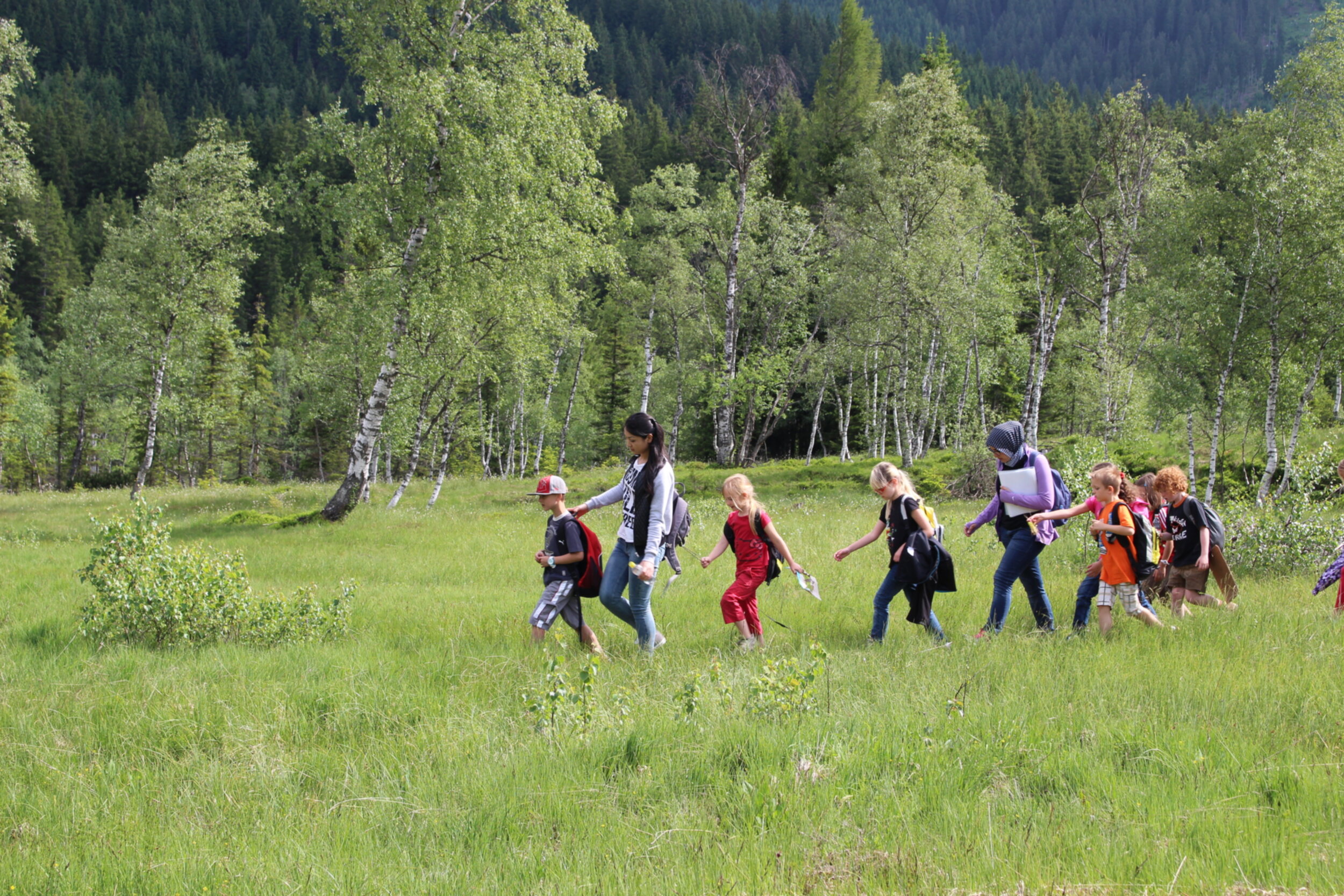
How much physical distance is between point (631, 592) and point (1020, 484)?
3774 millimetres

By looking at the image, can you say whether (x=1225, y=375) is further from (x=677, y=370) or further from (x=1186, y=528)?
(x=677, y=370)

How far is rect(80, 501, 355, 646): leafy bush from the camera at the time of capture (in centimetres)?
745

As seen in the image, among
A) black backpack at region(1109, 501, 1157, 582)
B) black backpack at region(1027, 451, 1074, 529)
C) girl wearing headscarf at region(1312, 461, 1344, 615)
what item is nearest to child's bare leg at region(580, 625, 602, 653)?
black backpack at region(1027, 451, 1074, 529)

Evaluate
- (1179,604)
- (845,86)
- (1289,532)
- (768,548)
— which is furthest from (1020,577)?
(845,86)

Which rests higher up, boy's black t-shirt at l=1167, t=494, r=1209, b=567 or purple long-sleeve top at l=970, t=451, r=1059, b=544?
purple long-sleeve top at l=970, t=451, r=1059, b=544

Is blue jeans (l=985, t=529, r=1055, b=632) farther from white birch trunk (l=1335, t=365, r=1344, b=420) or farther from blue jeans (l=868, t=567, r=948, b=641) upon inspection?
white birch trunk (l=1335, t=365, r=1344, b=420)

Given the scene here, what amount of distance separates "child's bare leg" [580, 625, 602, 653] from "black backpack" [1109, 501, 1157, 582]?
4.83m

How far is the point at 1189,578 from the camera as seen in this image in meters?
8.04

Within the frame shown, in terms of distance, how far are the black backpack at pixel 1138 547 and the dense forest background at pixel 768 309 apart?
14479 millimetres

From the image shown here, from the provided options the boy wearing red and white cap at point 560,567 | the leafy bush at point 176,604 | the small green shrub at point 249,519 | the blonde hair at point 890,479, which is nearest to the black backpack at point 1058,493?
the blonde hair at point 890,479

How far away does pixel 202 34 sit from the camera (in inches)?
7165

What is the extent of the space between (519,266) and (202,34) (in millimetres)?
217991

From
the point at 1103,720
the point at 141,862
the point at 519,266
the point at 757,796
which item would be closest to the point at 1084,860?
the point at 757,796

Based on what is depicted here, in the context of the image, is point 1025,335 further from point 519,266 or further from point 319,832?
point 319,832
